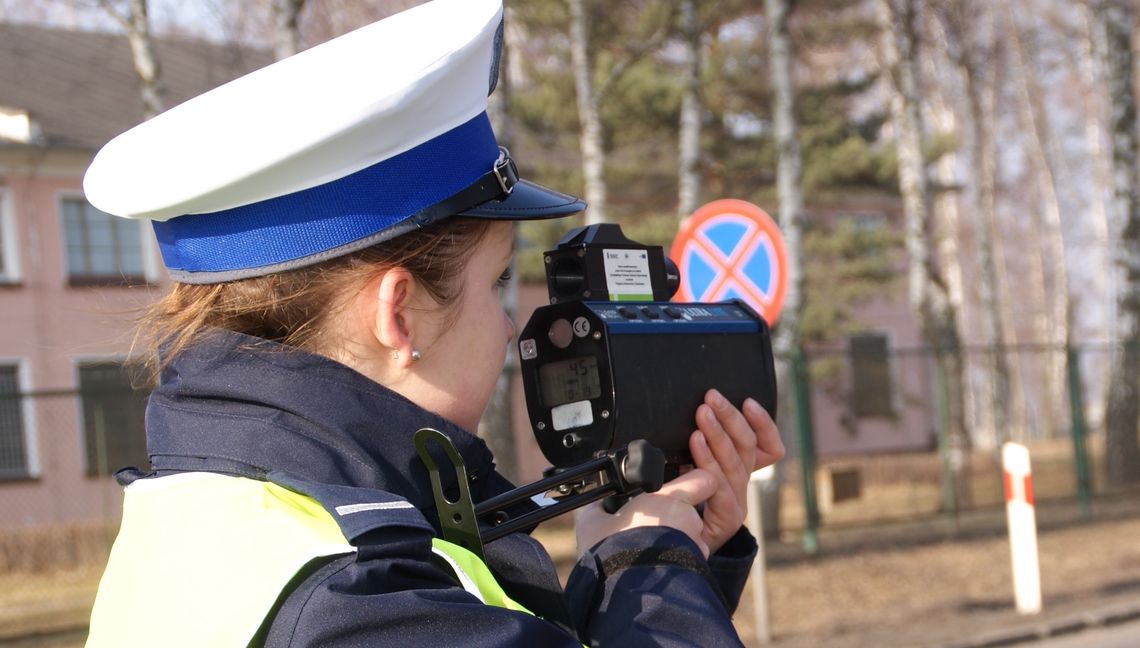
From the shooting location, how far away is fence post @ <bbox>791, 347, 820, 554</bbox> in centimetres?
1224

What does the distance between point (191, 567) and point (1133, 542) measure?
13218 mm

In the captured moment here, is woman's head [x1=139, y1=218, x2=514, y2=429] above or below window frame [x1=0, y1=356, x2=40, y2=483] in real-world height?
above

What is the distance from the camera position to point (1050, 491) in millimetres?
15758

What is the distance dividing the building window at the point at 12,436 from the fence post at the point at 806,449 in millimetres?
6872

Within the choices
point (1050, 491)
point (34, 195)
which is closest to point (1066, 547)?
point (1050, 491)

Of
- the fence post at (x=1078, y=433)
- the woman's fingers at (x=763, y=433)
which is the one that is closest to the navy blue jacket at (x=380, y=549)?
the woman's fingers at (x=763, y=433)

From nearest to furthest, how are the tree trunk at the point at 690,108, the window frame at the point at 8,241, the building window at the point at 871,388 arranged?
the tree trunk at the point at 690,108
the window frame at the point at 8,241
the building window at the point at 871,388

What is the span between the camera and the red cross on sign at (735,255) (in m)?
6.89

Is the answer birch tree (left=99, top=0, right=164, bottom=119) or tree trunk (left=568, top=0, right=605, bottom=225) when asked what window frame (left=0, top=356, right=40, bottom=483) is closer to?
birch tree (left=99, top=0, right=164, bottom=119)

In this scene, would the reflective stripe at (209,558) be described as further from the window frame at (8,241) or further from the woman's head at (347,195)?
the window frame at (8,241)

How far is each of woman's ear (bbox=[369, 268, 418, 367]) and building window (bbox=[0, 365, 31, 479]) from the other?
9656mm

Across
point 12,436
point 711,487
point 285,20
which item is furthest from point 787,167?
point 711,487

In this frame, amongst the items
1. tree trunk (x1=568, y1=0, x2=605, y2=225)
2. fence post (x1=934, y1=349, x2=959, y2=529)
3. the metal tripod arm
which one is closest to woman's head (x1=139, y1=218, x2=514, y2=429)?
the metal tripod arm

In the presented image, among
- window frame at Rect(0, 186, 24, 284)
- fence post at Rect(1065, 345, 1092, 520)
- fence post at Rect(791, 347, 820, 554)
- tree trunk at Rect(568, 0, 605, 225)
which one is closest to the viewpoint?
fence post at Rect(791, 347, 820, 554)
